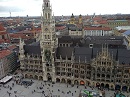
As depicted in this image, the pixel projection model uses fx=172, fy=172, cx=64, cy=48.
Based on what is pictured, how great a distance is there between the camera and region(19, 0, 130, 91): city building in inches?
3342

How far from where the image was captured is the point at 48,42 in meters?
94.4

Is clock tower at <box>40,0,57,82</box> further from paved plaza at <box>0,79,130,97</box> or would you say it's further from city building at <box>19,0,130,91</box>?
paved plaza at <box>0,79,130,97</box>

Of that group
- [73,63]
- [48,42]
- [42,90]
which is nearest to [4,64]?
[42,90]

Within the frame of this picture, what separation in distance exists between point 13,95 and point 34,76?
2003cm

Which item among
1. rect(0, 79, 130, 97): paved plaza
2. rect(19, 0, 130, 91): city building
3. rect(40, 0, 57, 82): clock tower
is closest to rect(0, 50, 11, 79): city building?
rect(0, 79, 130, 97): paved plaza

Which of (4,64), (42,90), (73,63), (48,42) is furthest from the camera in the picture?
(4,64)

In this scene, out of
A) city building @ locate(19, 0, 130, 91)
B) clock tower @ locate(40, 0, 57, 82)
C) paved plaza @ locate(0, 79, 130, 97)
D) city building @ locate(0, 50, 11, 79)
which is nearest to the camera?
paved plaza @ locate(0, 79, 130, 97)

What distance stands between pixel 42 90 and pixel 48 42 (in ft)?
84.4

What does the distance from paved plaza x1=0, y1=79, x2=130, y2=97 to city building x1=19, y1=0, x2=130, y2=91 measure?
410 cm

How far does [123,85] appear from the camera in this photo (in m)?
85.1

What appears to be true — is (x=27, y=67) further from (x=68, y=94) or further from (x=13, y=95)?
(x=68, y=94)

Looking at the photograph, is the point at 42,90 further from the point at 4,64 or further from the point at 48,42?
the point at 4,64

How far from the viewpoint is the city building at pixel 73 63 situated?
84.9 m

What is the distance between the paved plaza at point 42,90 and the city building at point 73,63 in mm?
4100
